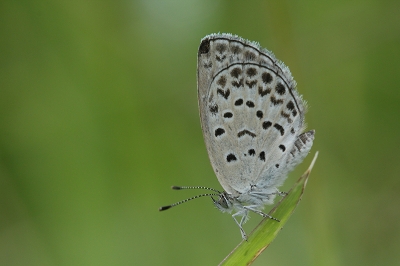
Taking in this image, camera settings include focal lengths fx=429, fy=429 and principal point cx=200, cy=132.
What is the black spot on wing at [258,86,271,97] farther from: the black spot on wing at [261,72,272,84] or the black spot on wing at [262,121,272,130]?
the black spot on wing at [262,121,272,130]

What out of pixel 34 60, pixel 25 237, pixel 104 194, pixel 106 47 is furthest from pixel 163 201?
pixel 34 60

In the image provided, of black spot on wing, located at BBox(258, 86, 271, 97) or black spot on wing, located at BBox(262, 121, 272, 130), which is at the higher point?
black spot on wing, located at BBox(258, 86, 271, 97)

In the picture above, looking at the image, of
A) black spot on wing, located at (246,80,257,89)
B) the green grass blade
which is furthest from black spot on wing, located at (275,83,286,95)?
the green grass blade

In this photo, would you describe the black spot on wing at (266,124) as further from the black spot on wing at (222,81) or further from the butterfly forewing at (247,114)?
the black spot on wing at (222,81)

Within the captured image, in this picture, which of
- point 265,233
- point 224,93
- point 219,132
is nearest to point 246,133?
point 219,132

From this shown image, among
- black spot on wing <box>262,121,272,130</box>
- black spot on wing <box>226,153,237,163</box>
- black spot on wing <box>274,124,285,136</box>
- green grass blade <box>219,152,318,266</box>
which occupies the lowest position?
green grass blade <box>219,152,318,266</box>

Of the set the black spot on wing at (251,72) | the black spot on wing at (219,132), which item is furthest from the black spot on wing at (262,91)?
the black spot on wing at (219,132)

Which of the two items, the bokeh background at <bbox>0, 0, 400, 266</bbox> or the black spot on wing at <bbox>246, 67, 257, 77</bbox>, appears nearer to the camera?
the black spot on wing at <bbox>246, 67, 257, 77</bbox>
